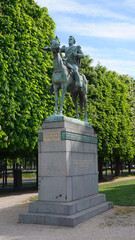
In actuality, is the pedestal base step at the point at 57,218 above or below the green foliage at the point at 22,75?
below

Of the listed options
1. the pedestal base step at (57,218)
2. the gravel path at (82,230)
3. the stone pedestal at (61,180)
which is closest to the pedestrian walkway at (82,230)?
the gravel path at (82,230)

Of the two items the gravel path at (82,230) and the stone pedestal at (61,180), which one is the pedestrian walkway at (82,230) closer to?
the gravel path at (82,230)

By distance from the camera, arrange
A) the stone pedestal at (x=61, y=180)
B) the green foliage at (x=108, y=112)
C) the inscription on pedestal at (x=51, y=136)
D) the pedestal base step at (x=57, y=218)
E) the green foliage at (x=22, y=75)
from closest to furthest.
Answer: the pedestal base step at (x=57, y=218) → the stone pedestal at (x=61, y=180) → the inscription on pedestal at (x=51, y=136) → the green foliage at (x=22, y=75) → the green foliage at (x=108, y=112)

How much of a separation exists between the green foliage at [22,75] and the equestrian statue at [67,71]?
511 cm

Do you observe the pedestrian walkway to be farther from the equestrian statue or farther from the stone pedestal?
the equestrian statue

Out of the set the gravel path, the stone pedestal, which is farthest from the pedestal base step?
the gravel path

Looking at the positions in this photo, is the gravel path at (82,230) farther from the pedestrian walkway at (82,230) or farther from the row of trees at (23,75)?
the row of trees at (23,75)

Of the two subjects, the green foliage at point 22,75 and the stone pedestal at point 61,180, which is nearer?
the stone pedestal at point 61,180

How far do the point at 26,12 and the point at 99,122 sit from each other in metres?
13.8

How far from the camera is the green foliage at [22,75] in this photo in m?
17.1

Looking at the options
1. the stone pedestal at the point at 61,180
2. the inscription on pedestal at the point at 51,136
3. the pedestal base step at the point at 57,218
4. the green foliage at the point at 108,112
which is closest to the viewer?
the pedestal base step at the point at 57,218

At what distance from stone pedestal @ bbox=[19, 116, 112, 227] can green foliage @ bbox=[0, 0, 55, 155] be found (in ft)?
20.0

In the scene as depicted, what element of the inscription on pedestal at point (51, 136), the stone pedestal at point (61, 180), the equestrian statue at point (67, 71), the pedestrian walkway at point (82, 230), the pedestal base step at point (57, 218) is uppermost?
the equestrian statue at point (67, 71)

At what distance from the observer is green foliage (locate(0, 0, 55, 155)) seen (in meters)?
17.1
